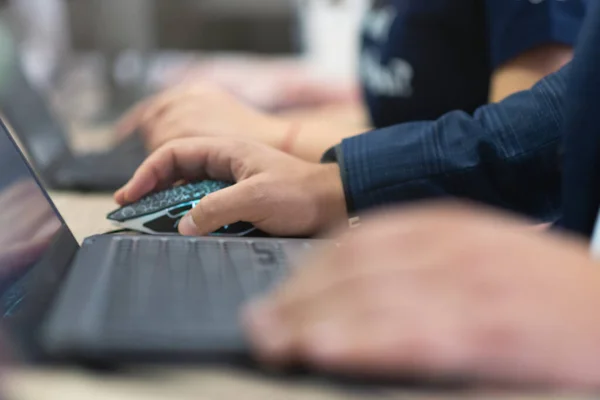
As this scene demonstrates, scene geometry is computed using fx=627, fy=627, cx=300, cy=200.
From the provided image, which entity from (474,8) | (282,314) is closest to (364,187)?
(282,314)

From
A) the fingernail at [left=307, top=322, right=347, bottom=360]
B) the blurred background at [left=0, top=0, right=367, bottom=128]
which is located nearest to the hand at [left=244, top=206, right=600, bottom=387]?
the fingernail at [left=307, top=322, right=347, bottom=360]

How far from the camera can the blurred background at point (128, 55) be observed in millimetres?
1089

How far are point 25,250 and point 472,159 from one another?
29 centimetres

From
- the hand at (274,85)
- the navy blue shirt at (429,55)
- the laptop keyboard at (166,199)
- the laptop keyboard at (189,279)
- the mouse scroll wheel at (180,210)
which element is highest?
the laptop keyboard at (189,279)

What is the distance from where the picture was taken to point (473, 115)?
0.46 m

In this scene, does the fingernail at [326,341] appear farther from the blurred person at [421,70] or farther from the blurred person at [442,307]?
the blurred person at [421,70]

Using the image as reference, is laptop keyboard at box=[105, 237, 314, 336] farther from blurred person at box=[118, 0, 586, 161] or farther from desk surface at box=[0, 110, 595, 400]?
blurred person at box=[118, 0, 586, 161]

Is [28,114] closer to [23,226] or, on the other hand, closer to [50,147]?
[50,147]

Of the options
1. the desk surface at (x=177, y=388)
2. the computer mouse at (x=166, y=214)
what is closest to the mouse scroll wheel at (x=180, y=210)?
the computer mouse at (x=166, y=214)

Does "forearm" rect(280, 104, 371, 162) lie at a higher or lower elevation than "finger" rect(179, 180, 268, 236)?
lower

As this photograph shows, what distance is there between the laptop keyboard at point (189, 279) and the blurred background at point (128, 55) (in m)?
0.63

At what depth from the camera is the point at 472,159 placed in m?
0.43

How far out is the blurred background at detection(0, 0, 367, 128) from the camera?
3.57ft

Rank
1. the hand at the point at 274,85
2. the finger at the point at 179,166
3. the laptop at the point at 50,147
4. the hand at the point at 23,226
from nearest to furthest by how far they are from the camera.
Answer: the hand at the point at 23,226, the finger at the point at 179,166, the laptop at the point at 50,147, the hand at the point at 274,85
